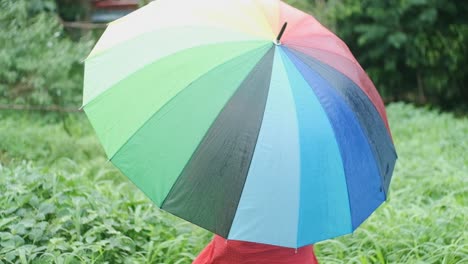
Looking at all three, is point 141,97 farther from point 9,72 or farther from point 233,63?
point 9,72

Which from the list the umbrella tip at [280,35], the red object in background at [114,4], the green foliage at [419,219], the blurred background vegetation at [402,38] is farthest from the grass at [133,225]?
the red object in background at [114,4]

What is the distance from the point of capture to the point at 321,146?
2178 millimetres

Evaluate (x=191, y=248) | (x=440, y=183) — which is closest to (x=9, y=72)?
(x=191, y=248)

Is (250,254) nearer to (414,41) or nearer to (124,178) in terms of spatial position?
(124,178)

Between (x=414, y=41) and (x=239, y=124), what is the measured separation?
10.2 metres

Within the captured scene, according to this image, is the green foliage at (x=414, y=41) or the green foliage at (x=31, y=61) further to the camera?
the green foliage at (x=414, y=41)

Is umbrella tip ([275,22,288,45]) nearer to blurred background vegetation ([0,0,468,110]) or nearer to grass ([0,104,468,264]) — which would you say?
grass ([0,104,468,264])

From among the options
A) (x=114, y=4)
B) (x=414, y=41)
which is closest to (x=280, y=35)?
(x=114, y=4)

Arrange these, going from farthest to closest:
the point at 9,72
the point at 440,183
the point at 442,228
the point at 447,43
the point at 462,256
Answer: the point at 447,43 < the point at 9,72 < the point at 440,183 < the point at 442,228 < the point at 462,256

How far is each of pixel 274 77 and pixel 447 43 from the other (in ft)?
34.1

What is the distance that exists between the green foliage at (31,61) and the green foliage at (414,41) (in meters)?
6.28

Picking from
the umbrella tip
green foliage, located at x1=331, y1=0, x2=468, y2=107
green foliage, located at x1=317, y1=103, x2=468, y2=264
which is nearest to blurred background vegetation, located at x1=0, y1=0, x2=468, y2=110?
green foliage, located at x1=331, y1=0, x2=468, y2=107

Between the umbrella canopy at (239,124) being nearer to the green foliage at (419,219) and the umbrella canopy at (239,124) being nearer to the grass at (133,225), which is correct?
the grass at (133,225)

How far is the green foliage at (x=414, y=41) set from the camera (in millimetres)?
11414
